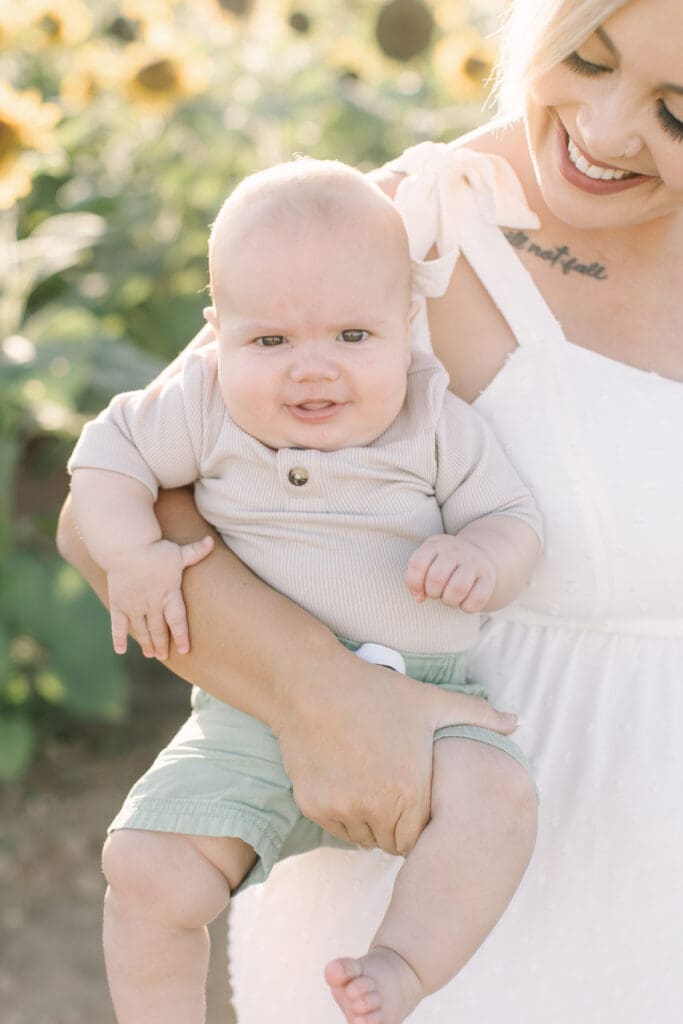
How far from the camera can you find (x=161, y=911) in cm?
168

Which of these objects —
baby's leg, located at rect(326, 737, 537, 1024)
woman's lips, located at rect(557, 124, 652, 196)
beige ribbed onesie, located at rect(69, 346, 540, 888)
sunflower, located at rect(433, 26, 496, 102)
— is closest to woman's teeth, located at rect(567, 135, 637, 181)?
woman's lips, located at rect(557, 124, 652, 196)

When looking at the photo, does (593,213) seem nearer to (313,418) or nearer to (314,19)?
(313,418)

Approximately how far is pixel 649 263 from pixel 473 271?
0.29 meters

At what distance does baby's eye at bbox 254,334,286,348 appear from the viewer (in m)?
1.79

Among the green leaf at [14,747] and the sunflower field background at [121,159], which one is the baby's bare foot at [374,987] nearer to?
the sunflower field background at [121,159]

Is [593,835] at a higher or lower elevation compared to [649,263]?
lower

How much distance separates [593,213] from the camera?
187 centimetres

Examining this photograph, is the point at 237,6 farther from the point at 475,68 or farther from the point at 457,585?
the point at 457,585

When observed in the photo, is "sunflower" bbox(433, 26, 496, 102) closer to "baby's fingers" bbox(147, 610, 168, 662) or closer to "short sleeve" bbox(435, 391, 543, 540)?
"short sleeve" bbox(435, 391, 543, 540)

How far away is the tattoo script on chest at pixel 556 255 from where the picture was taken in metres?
2.05

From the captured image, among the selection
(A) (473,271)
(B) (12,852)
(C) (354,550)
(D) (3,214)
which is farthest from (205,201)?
(C) (354,550)

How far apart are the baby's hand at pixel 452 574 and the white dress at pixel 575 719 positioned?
222 mm

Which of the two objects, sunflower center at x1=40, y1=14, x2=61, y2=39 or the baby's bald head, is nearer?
the baby's bald head

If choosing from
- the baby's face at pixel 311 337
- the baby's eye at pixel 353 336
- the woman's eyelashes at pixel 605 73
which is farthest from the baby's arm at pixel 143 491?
the woman's eyelashes at pixel 605 73
